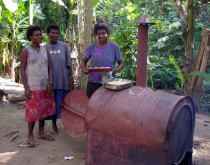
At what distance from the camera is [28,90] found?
3.74 m

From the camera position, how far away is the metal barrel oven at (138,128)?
2.67 m

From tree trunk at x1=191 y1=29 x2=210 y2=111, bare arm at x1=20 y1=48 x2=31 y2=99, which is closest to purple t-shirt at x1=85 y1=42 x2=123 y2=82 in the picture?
bare arm at x1=20 y1=48 x2=31 y2=99

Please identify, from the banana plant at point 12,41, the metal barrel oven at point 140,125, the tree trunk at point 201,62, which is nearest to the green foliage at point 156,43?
the tree trunk at point 201,62

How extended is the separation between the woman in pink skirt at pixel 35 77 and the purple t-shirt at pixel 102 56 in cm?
58

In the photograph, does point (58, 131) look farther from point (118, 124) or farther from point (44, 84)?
point (118, 124)

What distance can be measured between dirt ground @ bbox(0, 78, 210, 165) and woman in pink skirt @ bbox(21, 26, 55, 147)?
209mm

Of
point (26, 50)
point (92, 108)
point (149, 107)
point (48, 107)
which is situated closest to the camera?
point (149, 107)

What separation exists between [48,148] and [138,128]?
1.54 metres

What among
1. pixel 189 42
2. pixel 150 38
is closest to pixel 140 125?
pixel 189 42

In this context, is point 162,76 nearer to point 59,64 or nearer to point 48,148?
point 59,64

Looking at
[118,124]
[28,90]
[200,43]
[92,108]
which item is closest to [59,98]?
[28,90]

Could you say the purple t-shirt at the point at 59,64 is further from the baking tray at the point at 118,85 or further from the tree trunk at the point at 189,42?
the tree trunk at the point at 189,42

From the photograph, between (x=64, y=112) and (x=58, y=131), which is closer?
(x=64, y=112)

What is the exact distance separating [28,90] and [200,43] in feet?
12.0
